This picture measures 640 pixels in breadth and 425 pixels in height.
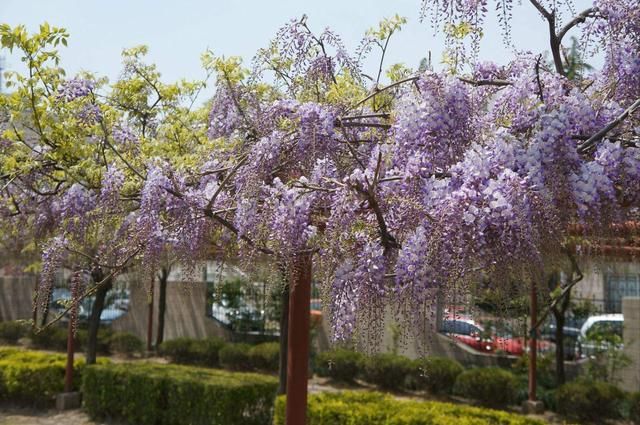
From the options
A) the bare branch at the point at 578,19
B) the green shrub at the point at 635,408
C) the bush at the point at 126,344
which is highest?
the bare branch at the point at 578,19

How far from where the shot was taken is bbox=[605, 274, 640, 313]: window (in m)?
11.9

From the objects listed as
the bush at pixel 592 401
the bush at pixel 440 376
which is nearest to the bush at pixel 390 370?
the bush at pixel 440 376

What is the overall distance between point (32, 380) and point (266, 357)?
448 centimetres

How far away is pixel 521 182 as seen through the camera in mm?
2959

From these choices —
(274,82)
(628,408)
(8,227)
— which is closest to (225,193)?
(274,82)

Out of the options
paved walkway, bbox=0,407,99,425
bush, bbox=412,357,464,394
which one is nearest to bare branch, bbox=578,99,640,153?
paved walkway, bbox=0,407,99,425

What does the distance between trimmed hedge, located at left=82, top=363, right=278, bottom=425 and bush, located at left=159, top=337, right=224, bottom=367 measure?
463 cm

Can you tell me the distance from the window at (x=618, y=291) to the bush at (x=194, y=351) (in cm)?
728

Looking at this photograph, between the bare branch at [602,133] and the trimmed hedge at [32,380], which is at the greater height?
the bare branch at [602,133]

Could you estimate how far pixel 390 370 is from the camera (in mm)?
11266

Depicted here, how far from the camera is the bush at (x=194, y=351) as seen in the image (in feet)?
45.0

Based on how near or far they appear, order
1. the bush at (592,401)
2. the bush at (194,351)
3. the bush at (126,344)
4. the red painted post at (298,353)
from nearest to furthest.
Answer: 1. the red painted post at (298,353)
2. the bush at (592,401)
3. the bush at (194,351)
4. the bush at (126,344)

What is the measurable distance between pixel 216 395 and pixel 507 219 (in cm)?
548

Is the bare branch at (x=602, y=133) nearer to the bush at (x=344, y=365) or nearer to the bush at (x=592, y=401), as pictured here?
the bush at (x=592, y=401)
